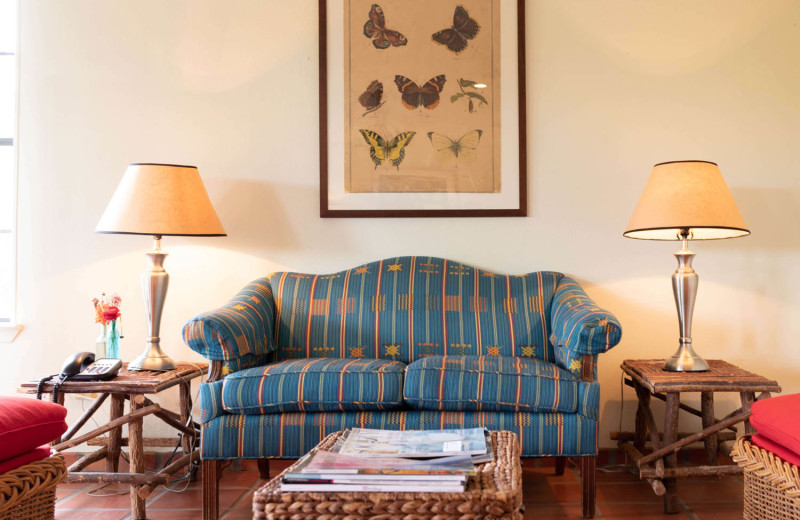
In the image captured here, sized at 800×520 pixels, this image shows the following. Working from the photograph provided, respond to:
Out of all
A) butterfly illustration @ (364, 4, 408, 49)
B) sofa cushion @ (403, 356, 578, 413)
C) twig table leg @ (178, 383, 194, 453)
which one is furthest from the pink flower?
butterfly illustration @ (364, 4, 408, 49)

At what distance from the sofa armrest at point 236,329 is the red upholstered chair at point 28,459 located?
1.79 ft

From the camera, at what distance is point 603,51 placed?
300 centimetres

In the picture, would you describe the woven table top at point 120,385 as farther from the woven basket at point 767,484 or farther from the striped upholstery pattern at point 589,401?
the woven basket at point 767,484

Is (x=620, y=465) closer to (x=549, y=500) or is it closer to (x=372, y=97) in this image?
(x=549, y=500)

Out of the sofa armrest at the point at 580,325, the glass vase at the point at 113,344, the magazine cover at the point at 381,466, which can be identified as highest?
the sofa armrest at the point at 580,325

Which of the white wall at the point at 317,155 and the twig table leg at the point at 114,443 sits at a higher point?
the white wall at the point at 317,155

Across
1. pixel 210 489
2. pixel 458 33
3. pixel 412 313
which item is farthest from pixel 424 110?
pixel 210 489

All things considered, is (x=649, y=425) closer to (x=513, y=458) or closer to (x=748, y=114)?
(x=513, y=458)

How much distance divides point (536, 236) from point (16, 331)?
2491 millimetres

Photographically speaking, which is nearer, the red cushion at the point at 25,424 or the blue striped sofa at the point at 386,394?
the red cushion at the point at 25,424

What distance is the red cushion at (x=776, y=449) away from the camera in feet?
5.06

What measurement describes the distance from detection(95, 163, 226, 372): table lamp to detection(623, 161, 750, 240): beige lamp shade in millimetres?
1773

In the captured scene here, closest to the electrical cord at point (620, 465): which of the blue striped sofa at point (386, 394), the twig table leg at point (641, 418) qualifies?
the twig table leg at point (641, 418)

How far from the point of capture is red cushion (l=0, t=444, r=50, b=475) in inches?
60.7
